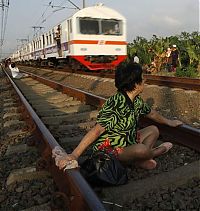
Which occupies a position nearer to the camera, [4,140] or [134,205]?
[134,205]

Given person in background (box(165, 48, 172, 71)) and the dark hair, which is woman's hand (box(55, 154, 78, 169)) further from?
person in background (box(165, 48, 172, 71))

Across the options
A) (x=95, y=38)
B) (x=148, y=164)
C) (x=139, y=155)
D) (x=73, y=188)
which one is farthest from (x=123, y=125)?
(x=95, y=38)

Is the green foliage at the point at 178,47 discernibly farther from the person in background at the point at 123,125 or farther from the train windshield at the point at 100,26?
the person in background at the point at 123,125

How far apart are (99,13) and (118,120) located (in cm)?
1215

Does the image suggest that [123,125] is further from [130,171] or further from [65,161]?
[65,161]

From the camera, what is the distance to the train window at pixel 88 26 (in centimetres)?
1417

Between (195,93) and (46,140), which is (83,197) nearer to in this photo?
(46,140)

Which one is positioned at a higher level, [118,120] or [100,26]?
[100,26]

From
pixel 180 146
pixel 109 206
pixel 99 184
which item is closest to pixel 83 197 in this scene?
pixel 109 206

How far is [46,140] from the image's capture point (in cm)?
330

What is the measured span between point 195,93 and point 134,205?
5.08 meters

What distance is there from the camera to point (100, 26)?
14.5 metres

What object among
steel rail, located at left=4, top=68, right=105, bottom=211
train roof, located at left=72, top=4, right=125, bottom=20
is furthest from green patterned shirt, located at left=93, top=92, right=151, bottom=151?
train roof, located at left=72, top=4, right=125, bottom=20

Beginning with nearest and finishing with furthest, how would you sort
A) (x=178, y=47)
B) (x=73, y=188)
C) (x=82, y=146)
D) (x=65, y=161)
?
(x=73, y=188), (x=65, y=161), (x=82, y=146), (x=178, y=47)
